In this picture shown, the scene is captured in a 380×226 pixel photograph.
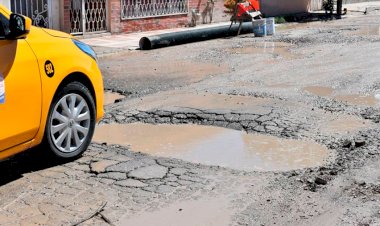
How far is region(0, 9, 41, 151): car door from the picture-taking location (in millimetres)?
5371

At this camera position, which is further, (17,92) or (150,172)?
(150,172)

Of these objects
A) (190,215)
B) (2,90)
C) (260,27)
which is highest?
(2,90)

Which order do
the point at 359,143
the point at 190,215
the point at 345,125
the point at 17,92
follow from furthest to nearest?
1. the point at 345,125
2. the point at 359,143
3. the point at 17,92
4. the point at 190,215

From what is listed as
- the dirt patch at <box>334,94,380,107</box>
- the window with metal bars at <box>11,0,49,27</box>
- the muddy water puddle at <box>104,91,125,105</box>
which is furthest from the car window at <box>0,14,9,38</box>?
the window with metal bars at <box>11,0,49,27</box>

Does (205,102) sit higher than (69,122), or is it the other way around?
(69,122)

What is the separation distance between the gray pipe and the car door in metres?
10.3

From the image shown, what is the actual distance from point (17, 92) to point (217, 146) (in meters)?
2.37

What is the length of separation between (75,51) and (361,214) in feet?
10.6

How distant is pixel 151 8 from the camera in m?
20.6

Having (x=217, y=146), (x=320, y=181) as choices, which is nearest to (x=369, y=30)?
(x=217, y=146)

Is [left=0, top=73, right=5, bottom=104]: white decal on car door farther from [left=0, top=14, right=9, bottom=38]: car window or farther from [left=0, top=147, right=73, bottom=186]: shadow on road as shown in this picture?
[left=0, top=147, right=73, bottom=186]: shadow on road

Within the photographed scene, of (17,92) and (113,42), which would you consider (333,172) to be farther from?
(113,42)

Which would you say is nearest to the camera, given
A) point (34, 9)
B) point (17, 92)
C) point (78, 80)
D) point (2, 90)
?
point (2, 90)

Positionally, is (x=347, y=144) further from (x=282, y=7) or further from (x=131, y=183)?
(x=282, y=7)
